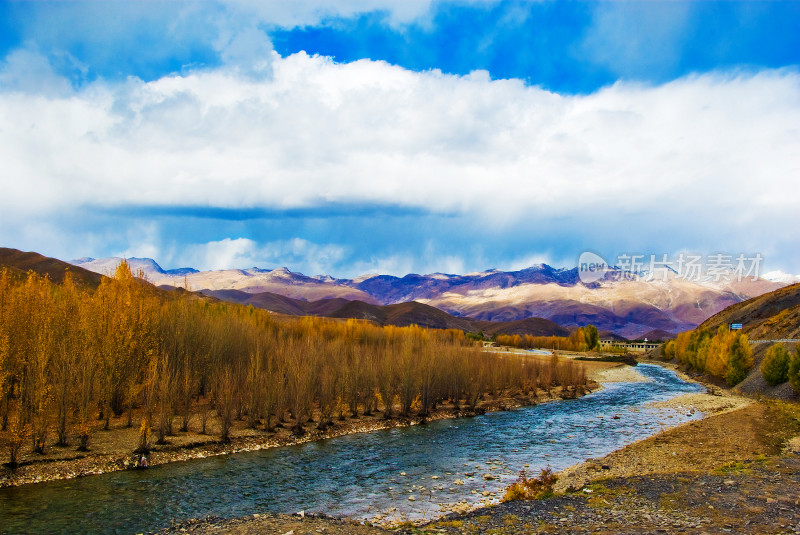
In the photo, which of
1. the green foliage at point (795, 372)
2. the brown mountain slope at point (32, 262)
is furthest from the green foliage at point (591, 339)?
the brown mountain slope at point (32, 262)

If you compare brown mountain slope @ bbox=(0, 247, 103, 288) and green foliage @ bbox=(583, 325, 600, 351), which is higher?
brown mountain slope @ bbox=(0, 247, 103, 288)

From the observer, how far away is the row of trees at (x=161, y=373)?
27266 mm

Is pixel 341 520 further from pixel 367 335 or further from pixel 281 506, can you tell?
pixel 367 335

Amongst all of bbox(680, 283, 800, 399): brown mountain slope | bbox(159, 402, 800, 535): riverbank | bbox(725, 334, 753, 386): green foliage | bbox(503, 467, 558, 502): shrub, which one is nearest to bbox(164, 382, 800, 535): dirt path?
bbox(159, 402, 800, 535): riverbank

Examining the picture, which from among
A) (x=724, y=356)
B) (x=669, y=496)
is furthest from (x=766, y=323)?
(x=669, y=496)

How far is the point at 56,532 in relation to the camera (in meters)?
17.2

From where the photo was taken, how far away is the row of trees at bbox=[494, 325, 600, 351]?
550 feet

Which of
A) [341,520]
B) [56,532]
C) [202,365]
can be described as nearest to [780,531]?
[341,520]

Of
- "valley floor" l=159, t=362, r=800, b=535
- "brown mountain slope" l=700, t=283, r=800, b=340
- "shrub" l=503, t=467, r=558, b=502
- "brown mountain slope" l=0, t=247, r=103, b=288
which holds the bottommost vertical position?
"shrub" l=503, t=467, r=558, b=502

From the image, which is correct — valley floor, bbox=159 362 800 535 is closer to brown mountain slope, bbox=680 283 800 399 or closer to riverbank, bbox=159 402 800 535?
riverbank, bbox=159 402 800 535

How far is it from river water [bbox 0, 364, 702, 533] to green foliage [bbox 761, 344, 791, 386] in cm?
2292

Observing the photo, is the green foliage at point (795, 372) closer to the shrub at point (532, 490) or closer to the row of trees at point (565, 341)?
the shrub at point (532, 490)

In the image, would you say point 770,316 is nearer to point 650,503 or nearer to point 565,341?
point 565,341

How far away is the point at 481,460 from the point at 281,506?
1357 centimetres
